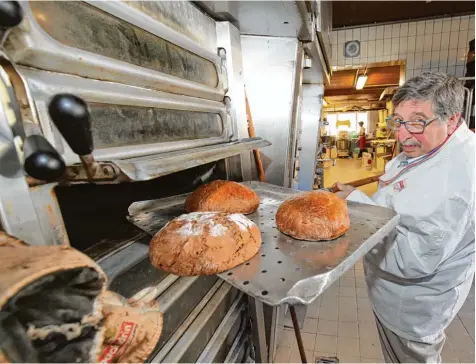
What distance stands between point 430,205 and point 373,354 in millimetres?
1558

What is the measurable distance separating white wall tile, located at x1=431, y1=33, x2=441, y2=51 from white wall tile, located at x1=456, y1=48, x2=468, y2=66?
0.94 feet

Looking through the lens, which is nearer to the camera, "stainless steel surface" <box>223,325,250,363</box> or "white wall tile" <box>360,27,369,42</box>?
"stainless steel surface" <box>223,325,250,363</box>

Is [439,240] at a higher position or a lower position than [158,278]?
lower

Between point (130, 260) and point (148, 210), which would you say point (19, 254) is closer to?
point (130, 260)

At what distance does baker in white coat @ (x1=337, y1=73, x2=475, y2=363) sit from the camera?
51.5 inches

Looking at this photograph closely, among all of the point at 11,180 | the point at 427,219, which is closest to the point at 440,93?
the point at 427,219

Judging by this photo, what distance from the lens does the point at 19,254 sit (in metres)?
0.39

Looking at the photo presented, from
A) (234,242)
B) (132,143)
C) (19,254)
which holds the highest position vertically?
(132,143)

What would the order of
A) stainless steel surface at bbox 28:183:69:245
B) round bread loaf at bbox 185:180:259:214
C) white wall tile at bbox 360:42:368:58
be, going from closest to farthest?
stainless steel surface at bbox 28:183:69:245
round bread loaf at bbox 185:180:259:214
white wall tile at bbox 360:42:368:58

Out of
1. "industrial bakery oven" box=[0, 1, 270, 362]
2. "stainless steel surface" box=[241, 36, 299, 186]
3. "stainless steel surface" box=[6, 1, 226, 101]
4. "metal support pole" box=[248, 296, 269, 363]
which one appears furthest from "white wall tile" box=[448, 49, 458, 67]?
"metal support pole" box=[248, 296, 269, 363]

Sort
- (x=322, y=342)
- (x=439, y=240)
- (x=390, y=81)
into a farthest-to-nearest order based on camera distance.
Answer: (x=390, y=81), (x=322, y=342), (x=439, y=240)

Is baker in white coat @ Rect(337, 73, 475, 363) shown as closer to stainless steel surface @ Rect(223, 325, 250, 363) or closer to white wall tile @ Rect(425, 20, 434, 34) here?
stainless steel surface @ Rect(223, 325, 250, 363)

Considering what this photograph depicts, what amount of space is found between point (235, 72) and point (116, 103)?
2.98 feet

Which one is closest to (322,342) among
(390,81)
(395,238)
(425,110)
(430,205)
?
(395,238)
